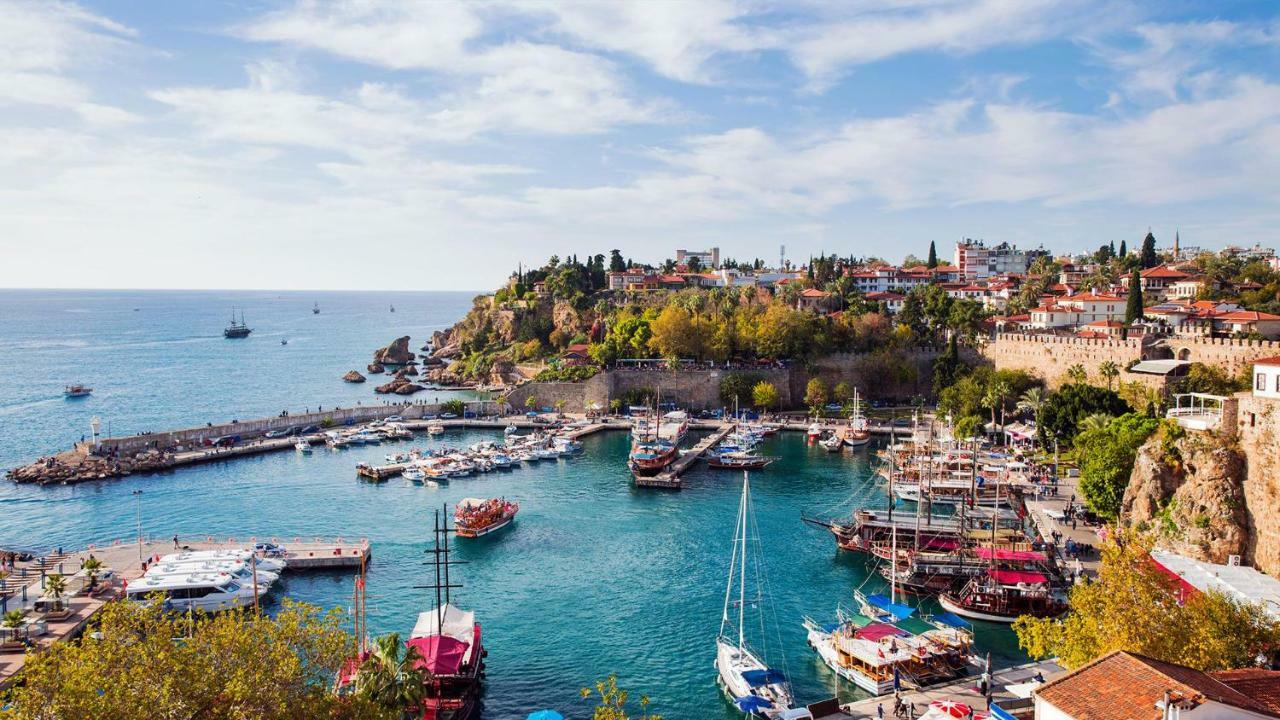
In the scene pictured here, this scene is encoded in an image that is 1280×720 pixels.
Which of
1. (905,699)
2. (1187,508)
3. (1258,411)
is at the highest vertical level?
(1258,411)

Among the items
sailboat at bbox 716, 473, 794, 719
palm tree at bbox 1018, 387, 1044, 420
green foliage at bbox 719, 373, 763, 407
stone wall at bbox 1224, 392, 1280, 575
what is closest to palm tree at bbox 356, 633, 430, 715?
sailboat at bbox 716, 473, 794, 719

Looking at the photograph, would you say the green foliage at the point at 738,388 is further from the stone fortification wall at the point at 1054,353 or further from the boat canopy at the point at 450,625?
the boat canopy at the point at 450,625

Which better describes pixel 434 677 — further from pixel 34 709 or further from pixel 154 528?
pixel 154 528

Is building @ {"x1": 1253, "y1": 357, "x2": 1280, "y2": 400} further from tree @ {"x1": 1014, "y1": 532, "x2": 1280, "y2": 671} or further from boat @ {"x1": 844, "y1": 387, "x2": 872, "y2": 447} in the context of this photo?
boat @ {"x1": 844, "y1": 387, "x2": 872, "y2": 447}

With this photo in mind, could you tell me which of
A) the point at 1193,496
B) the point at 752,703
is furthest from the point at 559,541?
the point at 1193,496

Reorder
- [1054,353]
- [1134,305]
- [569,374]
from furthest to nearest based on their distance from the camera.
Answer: [569,374], [1134,305], [1054,353]

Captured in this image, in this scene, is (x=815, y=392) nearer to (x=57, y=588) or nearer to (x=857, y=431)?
(x=857, y=431)

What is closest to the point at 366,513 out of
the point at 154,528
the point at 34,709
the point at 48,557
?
the point at 154,528

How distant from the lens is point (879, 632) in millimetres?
28500

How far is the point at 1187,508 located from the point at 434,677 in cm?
2963

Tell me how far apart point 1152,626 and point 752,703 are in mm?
10843

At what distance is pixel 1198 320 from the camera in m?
64.3

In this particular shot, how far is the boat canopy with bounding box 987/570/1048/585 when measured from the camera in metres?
32.4

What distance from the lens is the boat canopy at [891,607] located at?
3055 centimetres
